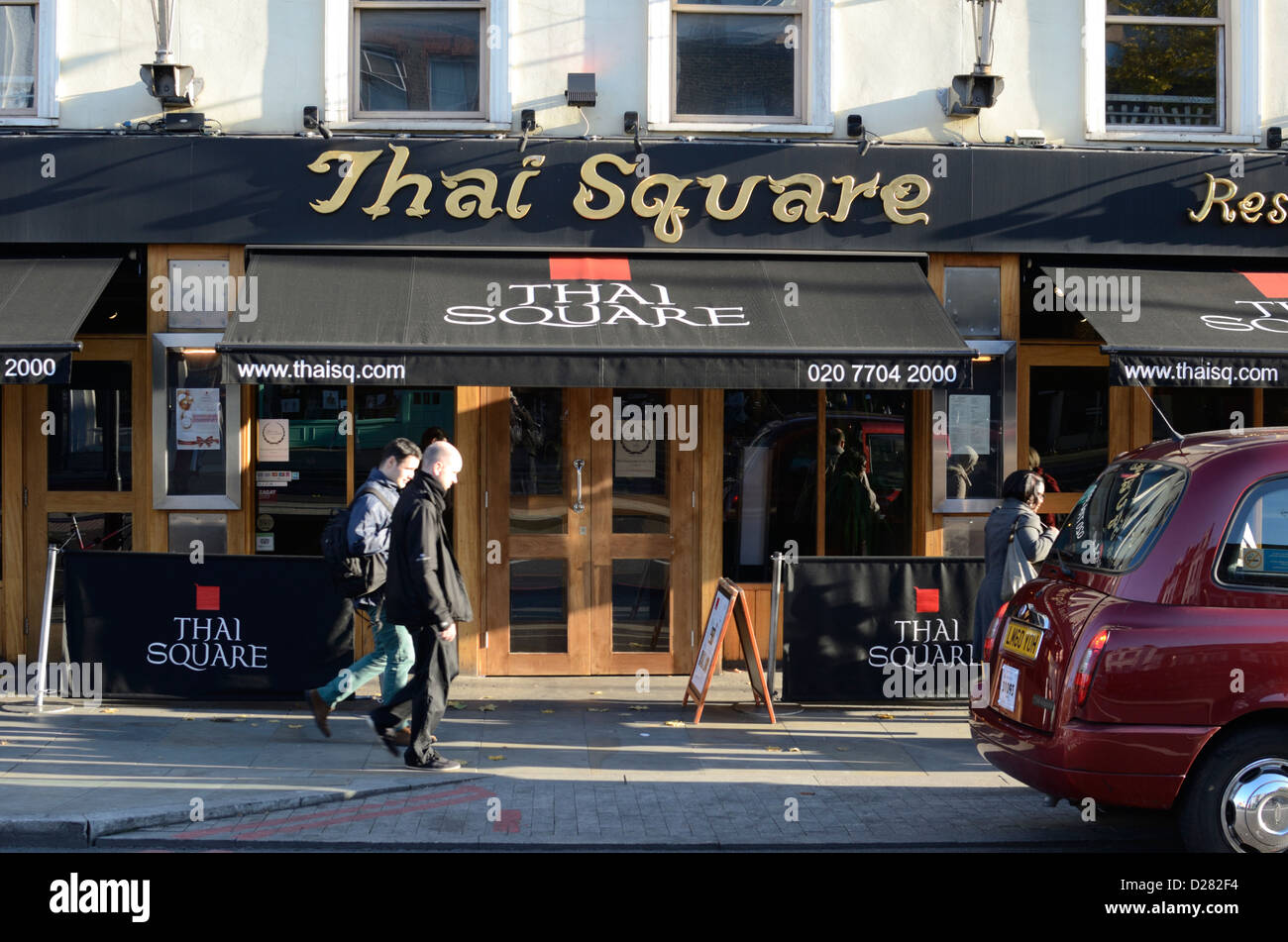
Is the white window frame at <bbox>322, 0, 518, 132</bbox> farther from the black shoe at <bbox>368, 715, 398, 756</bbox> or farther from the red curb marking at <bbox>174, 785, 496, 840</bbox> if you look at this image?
the red curb marking at <bbox>174, 785, 496, 840</bbox>

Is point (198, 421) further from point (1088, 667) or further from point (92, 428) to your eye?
point (1088, 667)

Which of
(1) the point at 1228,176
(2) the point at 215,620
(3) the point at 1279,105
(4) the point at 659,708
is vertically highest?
(3) the point at 1279,105

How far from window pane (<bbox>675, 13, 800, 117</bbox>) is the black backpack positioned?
4718mm

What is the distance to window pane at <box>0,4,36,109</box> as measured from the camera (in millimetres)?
10211

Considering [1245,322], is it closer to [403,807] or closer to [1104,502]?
[1104,502]

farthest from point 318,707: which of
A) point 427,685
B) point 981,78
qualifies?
point 981,78

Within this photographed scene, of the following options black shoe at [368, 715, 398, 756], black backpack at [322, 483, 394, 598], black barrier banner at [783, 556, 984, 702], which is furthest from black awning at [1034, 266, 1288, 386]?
black shoe at [368, 715, 398, 756]

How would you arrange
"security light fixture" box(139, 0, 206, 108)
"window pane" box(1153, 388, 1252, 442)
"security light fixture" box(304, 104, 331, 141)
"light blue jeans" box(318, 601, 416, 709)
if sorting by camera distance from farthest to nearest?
"window pane" box(1153, 388, 1252, 442) → "security light fixture" box(304, 104, 331, 141) → "security light fixture" box(139, 0, 206, 108) → "light blue jeans" box(318, 601, 416, 709)

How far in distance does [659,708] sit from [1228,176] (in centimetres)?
646

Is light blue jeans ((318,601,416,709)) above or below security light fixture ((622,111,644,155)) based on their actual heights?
below

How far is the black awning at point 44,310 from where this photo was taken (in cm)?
882

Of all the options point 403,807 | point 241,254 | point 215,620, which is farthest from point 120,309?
point 403,807

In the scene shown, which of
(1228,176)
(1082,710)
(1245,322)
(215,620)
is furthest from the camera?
(1228,176)

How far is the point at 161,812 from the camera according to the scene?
6.37 m
